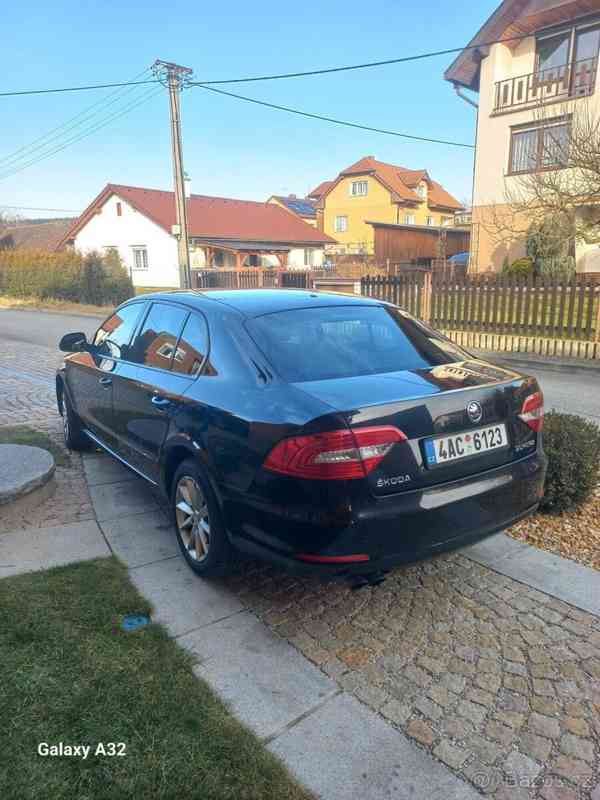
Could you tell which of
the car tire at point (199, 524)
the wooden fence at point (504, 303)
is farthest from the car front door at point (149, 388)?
the wooden fence at point (504, 303)

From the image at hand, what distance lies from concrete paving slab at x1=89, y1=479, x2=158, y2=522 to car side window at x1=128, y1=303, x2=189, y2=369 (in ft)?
2.97

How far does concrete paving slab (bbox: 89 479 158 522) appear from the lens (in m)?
4.25

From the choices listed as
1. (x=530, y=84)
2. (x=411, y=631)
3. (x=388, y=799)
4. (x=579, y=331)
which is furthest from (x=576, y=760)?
(x=530, y=84)

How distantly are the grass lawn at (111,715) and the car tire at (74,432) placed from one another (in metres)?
2.65

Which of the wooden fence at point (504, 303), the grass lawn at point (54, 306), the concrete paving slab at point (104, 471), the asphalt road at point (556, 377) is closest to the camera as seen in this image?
the concrete paving slab at point (104, 471)

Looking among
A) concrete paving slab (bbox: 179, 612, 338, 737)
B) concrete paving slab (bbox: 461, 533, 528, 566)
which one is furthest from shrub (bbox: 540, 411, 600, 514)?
concrete paving slab (bbox: 179, 612, 338, 737)

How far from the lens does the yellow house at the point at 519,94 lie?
66.1ft

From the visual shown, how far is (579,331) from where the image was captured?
10.9 metres

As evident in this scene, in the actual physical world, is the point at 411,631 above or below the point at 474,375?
below

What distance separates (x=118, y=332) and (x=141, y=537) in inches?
67.2

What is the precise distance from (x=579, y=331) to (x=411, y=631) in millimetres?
9595

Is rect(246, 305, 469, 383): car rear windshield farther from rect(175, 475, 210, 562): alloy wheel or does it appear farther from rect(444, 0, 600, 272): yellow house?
rect(444, 0, 600, 272): yellow house

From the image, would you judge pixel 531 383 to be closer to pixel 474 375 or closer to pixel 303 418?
pixel 474 375

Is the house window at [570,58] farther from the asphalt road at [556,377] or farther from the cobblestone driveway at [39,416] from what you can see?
the cobblestone driveway at [39,416]
